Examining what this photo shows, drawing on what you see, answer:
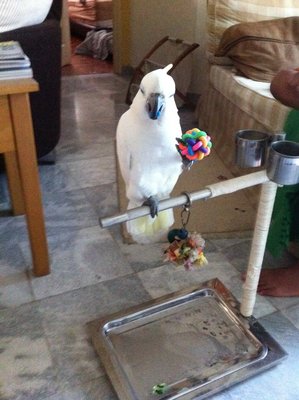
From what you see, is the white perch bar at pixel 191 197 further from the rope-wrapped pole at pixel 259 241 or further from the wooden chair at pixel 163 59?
the wooden chair at pixel 163 59

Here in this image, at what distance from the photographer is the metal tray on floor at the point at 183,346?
89 cm

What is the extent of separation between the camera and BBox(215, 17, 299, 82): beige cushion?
58.9 inches

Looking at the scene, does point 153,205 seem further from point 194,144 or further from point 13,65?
point 13,65

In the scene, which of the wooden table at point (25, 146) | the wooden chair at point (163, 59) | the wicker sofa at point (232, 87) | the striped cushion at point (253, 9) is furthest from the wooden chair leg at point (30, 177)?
the wooden chair at point (163, 59)

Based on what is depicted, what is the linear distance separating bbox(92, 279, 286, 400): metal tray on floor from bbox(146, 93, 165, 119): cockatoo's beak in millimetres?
584

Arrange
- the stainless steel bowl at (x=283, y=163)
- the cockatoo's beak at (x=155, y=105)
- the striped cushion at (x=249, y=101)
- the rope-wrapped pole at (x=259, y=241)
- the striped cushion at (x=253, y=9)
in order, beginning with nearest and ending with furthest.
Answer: the cockatoo's beak at (x=155, y=105)
the stainless steel bowl at (x=283, y=163)
the rope-wrapped pole at (x=259, y=241)
the striped cushion at (x=249, y=101)
the striped cushion at (x=253, y=9)

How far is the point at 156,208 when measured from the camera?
68 centimetres

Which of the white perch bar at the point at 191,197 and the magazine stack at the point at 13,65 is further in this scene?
the magazine stack at the point at 13,65

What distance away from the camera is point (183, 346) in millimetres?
980

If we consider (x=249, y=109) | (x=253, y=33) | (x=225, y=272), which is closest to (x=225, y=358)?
(x=225, y=272)

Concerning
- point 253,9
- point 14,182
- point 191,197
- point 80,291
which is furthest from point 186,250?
point 253,9

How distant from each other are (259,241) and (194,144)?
1.25ft

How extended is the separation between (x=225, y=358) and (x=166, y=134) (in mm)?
576

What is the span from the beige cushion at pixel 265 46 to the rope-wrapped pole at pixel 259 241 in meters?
0.81
